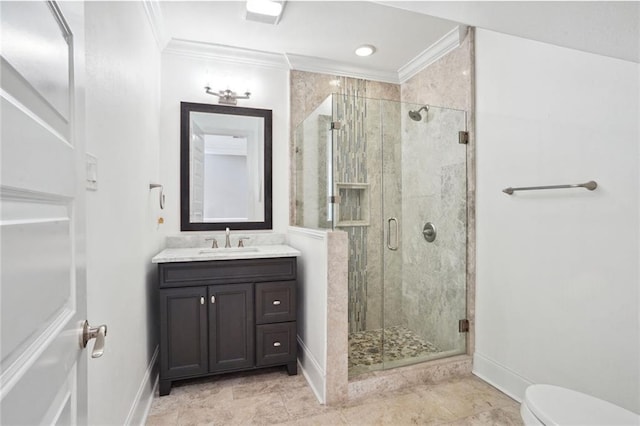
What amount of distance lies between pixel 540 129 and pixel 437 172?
29.9 inches

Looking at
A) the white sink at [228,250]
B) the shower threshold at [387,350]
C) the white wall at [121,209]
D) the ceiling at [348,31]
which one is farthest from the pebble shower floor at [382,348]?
the ceiling at [348,31]

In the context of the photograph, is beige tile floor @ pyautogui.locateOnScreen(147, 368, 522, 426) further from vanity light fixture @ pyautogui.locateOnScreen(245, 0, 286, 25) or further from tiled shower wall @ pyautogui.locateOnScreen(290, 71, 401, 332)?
vanity light fixture @ pyautogui.locateOnScreen(245, 0, 286, 25)

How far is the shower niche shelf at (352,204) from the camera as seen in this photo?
2336 millimetres

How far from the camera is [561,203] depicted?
1755 millimetres

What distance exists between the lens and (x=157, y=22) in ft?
7.29

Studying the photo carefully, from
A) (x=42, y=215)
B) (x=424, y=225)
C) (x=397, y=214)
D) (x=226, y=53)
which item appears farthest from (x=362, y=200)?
(x=42, y=215)

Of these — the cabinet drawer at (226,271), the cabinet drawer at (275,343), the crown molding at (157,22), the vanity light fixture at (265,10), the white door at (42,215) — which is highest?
the vanity light fixture at (265,10)

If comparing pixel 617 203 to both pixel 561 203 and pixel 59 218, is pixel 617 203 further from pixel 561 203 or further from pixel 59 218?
pixel 59 218

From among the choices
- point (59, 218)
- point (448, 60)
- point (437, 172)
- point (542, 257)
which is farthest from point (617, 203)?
point (59, 218)

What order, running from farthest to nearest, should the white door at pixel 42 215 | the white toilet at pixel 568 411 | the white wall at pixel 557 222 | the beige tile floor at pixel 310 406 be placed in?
the beige tile floor at pixel 310 406 < the white wall at pixel 557 222 < the white toilet at pixel 568 411 < the white door at pixel 42 215

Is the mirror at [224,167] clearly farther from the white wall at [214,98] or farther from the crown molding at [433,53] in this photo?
the crown molding at [433,53]

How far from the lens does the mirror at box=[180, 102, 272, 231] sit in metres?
2.64

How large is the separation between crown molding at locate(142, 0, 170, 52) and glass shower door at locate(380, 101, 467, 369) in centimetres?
170

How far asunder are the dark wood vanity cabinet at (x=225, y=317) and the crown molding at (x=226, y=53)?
1750 mm
